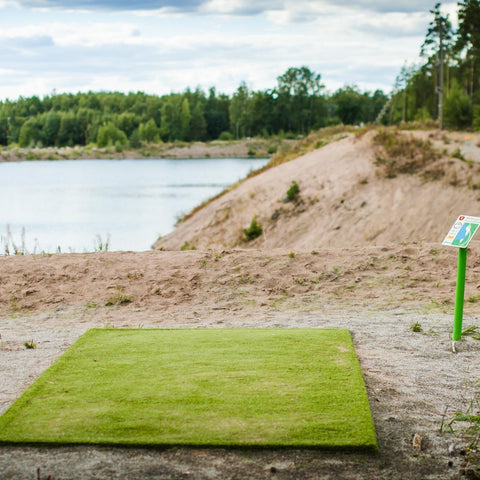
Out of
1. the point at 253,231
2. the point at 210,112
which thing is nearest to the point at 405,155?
the point at 253,231

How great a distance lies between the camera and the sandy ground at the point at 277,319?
13.6ft

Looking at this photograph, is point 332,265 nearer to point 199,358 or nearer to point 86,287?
point 86,287

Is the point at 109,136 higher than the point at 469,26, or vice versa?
the point at 469,26

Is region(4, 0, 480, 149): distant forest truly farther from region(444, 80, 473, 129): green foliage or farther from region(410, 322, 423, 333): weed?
region(410, 322, 423, 333): weed

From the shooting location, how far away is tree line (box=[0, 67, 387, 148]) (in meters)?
103

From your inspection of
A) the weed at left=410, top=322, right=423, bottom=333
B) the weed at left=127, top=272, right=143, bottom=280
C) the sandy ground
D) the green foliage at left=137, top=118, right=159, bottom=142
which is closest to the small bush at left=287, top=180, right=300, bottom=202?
the sandy ground

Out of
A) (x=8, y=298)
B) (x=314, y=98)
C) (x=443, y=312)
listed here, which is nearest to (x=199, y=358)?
(x=443, y=312)

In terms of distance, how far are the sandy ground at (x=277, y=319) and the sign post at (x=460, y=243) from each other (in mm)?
216

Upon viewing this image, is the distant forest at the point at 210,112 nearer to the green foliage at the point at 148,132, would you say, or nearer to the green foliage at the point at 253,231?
the green foliage at the point at 148,132

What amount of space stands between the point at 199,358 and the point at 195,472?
2.03m

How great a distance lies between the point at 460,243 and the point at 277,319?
242 centimetres

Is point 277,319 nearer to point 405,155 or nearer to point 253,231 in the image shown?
point 253,231

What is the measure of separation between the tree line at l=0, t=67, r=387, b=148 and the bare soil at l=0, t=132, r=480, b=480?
83.0 metres

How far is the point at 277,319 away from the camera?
7879 millimetres
